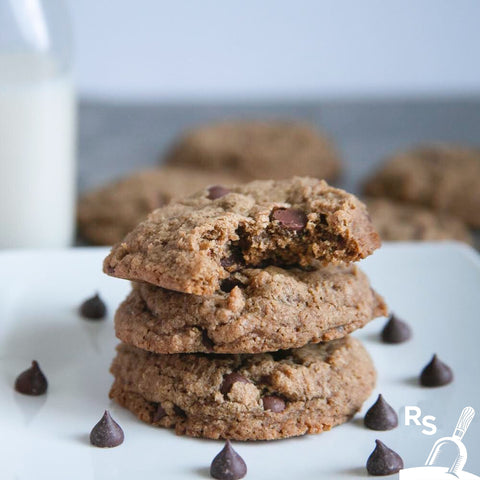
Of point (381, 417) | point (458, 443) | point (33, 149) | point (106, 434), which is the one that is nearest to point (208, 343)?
point (106, 434)

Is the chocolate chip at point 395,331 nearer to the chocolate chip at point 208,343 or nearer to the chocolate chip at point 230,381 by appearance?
the chocolate chip at point 230,381

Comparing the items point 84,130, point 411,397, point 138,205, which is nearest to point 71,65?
point 138,205

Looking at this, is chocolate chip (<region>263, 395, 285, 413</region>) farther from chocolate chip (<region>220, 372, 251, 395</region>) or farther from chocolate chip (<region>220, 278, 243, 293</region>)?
chocolate chip (<region>220, 278, 243, 293</region>)

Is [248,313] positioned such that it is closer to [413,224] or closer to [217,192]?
[217,192]

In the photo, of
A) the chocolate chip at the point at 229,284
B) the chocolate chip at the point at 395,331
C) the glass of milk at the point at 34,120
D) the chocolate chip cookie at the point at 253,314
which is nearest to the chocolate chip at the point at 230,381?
the chocolate chip cookie at the point at 253,314

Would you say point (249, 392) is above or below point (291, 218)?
below

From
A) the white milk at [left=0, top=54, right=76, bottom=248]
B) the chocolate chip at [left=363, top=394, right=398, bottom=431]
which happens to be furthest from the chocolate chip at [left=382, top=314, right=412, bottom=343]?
the white milk at [left=0, top=54, right=76, bottom=248]

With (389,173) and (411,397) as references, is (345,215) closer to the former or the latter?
(411,397)
